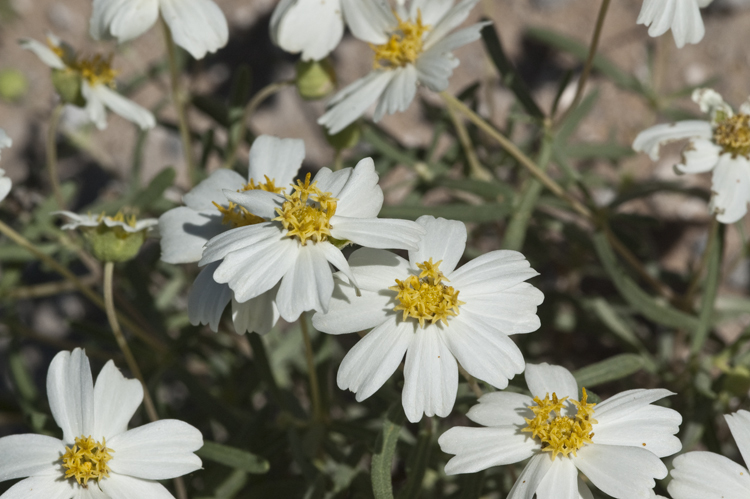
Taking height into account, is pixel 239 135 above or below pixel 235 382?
above

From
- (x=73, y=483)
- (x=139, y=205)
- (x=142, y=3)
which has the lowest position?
(x=73, y=483)

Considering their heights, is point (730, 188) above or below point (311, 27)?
below

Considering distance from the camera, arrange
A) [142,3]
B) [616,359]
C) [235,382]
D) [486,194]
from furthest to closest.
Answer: [235,382]
[486,194]
[142,3]
[616,359]

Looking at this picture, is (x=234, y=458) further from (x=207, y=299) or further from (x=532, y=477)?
(x=532, y=477)

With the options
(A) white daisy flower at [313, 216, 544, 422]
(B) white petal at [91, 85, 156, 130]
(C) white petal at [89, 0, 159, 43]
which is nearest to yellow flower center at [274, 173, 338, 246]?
(A) white daisy flower at [313, 216, 544, 422]

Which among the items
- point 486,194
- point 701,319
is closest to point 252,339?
point 486,194

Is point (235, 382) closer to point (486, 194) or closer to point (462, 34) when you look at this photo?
point (486, 194)

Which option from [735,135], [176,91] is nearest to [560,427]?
[735,135]
